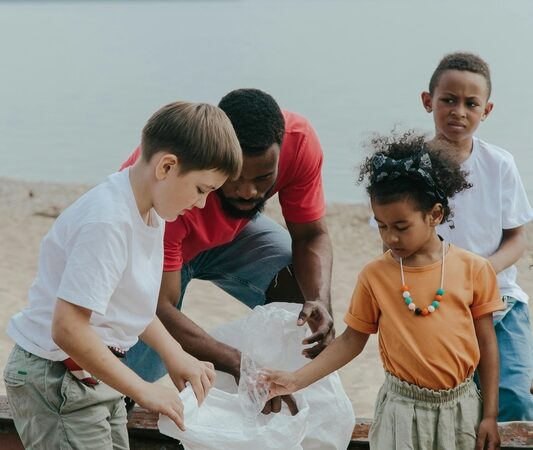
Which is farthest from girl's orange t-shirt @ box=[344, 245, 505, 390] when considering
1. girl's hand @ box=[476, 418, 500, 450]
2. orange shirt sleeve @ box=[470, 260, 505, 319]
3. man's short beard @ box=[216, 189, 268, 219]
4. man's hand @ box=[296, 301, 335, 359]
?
man's short beard @ box=[216, 189, 268, 219]

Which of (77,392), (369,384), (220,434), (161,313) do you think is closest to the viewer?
(77,392)

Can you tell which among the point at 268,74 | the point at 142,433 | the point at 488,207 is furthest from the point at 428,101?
the point at 268,74

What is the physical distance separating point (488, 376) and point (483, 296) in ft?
0.70

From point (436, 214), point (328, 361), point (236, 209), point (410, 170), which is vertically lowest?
point (328, 361)

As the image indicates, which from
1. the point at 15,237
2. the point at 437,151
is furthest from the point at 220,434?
the point at 15,237

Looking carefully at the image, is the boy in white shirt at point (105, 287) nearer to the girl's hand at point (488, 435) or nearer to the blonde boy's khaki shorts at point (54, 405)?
the blonde boy's khaki shorts at point (54, 405)

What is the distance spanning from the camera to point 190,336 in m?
3.32

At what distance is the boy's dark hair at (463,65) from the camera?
3.33 metres

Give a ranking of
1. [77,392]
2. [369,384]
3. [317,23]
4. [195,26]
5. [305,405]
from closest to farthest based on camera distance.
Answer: [77,392]
[305,405]
[369,384]
[317,23]
[195,26]

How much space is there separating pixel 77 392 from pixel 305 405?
84 cm

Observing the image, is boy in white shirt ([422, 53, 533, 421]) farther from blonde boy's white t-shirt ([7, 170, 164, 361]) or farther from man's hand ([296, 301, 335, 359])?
blonde boy's white t-shirt ([7, 170, 164, 361])

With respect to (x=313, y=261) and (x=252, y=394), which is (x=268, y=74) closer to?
(x=313, y=261)

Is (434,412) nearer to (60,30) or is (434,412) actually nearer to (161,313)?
(161,313)

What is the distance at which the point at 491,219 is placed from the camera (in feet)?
10.7
